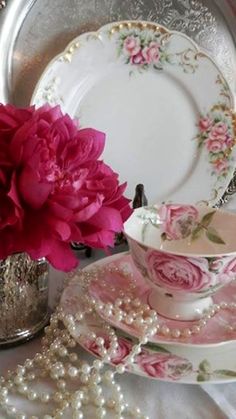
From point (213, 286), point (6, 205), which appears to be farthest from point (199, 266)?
point (6, 205)

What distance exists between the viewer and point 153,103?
1.87 ft

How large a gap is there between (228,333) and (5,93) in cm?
33

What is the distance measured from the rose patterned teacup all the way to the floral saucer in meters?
0.01

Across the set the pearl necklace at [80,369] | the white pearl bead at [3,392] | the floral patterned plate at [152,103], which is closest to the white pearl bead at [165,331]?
the pearl necklace at [80,369]

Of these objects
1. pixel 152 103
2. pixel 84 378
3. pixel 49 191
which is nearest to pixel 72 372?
pixel 84 378

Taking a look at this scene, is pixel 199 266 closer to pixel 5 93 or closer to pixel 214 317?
pixel 214 317

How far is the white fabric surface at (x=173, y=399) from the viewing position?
12.5 inches

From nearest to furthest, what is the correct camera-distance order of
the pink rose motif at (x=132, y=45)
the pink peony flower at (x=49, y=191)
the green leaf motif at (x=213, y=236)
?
the pink peony flower at (x=49, y=191) < the green leaf motif at (x=213, y=236) < the pink rose motif at (x=132, y=45)

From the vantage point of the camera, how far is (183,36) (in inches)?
21.6

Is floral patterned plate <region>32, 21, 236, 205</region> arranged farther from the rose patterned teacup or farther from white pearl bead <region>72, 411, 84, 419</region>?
white pearl bead <region>72, 411, 84, 419</region>

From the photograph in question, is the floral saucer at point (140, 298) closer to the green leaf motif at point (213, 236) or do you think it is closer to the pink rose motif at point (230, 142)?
the green leaf motif at point (213, 236)

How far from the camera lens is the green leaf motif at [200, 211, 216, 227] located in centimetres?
46

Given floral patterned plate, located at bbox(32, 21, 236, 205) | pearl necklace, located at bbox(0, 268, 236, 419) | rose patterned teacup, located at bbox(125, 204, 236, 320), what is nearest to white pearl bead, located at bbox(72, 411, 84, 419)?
pearl necklace, located at bbox(0, 268, 236, 419)

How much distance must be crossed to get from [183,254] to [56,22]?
306 mm
